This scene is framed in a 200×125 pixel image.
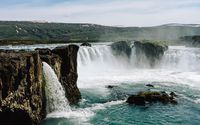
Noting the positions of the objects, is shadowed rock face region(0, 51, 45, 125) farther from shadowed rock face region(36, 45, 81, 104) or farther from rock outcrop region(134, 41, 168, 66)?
rock outcrop region(134, 41, 168, 66)

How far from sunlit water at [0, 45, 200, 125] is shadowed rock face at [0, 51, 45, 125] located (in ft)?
9.47

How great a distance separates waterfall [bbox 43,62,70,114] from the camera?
35.1 metres

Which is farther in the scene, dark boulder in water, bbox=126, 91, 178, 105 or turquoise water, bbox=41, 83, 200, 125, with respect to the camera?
dark boulder in water, bbox=126, 91, 178, 105

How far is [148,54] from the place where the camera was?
81.8 meters

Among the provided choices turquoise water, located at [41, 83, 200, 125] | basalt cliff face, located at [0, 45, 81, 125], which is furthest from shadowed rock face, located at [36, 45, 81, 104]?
basalt cliff face, located at [0, 45, 81, 125]

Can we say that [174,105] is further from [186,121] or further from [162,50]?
[162,50]

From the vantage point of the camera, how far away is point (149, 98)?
141 ft

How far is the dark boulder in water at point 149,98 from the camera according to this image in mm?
42000

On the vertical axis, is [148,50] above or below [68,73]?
below

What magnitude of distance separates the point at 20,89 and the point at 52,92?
6476 millimetres

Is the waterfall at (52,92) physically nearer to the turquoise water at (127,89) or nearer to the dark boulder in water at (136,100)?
the turquoise water at (127,89)

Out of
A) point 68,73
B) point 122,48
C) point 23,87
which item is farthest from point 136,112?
point 122,48

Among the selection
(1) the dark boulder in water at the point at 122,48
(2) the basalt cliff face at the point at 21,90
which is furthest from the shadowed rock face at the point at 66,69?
(1) the dark boulder in water at the point at 122,48

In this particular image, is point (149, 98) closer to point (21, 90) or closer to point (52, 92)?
point (52, 92)
